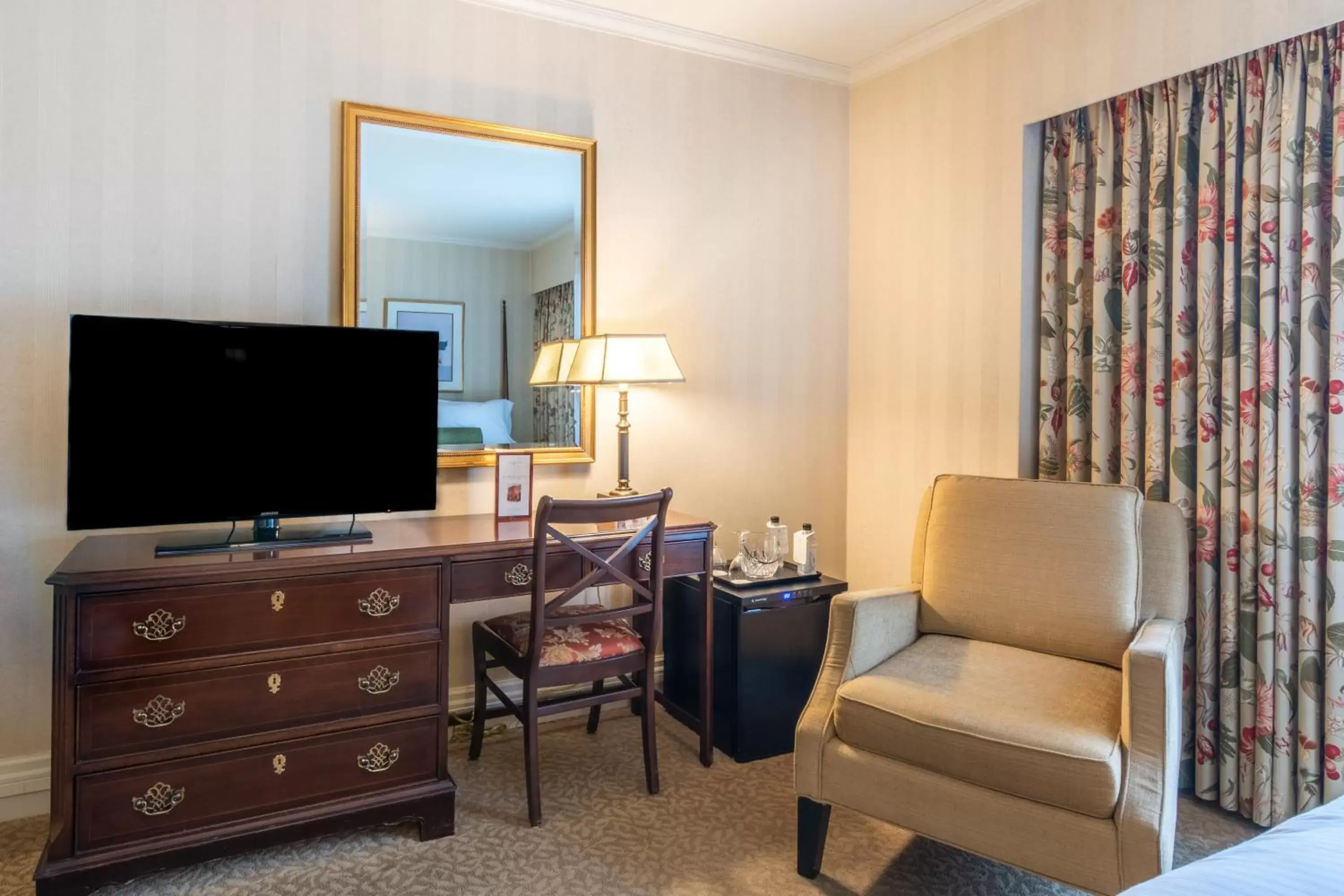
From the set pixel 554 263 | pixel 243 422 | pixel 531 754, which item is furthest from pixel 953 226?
pixel 243 422

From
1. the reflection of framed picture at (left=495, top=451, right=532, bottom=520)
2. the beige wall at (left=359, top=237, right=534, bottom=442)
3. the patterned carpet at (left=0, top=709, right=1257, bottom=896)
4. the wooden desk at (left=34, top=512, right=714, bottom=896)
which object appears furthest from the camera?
the beige wall at (left=359, top=237, right=534, bottom=442)

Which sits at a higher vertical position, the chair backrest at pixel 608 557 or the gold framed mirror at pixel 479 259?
the gold framed mirror at pixel 479 259

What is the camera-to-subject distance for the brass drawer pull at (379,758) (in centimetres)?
219

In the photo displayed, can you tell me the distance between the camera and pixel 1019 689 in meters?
1.97

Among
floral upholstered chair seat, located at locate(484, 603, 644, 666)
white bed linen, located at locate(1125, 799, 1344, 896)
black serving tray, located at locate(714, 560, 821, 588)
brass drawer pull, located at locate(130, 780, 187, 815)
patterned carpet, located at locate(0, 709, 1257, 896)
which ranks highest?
white bed linen, located at locate(1125, 799, 1344, 896)

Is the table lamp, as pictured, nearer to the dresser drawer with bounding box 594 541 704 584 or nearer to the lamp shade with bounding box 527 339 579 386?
the lamp shade with bounding box 527 339 579 386

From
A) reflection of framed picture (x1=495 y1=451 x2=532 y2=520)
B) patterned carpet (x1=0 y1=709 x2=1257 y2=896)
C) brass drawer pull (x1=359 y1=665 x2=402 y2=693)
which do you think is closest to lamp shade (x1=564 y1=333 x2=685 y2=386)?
reflection of framed picture (x1=495 y1=451 x2=532 y2=520)

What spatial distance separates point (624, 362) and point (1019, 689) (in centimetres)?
158

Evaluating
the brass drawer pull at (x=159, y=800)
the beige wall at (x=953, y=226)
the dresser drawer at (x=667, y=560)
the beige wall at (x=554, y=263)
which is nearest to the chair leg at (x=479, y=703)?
the dresser drawer at (x=667, y=560)

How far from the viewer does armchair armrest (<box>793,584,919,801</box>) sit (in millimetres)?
2059

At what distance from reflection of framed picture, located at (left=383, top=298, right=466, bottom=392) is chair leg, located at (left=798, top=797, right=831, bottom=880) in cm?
171

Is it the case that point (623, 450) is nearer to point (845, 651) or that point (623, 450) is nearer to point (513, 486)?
point (513, 486)

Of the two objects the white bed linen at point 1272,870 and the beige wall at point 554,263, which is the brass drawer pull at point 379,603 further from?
the white bed linen at point 1272,870

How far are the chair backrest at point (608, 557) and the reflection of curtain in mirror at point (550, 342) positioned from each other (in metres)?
0.49
